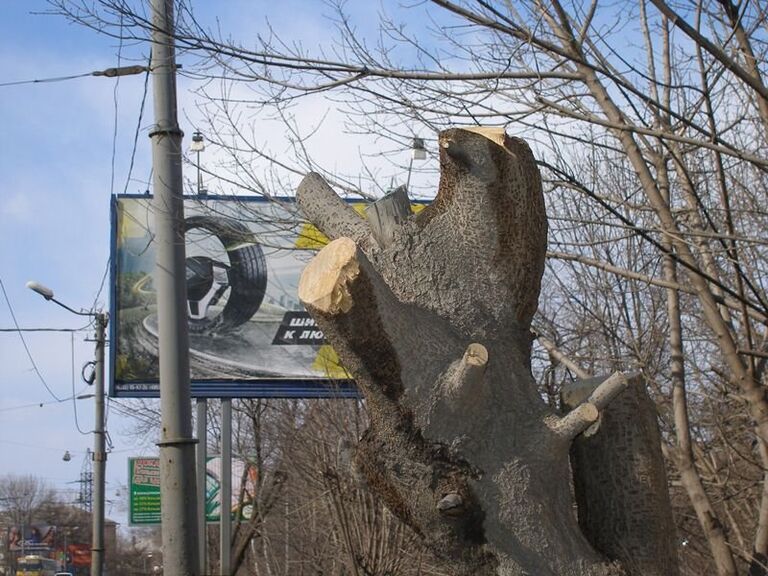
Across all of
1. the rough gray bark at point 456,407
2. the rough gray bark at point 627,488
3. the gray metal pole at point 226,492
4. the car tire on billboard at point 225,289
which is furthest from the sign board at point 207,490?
the rough gray bark at point 456,407

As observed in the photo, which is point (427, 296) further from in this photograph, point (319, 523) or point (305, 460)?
point (319, 523)

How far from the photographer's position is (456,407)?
140 inches

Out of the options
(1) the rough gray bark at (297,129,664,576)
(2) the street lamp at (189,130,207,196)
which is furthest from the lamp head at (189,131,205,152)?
(1) the rough gray bark at (297,129,664,576)

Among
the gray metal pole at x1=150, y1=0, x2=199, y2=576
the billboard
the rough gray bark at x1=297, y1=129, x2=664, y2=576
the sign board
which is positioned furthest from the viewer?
the sign board

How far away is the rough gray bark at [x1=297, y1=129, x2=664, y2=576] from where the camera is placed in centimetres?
352

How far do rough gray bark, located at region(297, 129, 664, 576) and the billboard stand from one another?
13277mm

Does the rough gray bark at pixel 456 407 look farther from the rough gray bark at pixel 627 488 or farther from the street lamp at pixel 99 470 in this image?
the street lamp at pixel 99 470

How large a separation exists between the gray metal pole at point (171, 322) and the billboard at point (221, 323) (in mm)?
10898

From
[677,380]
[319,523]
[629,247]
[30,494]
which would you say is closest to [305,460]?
[319,523]

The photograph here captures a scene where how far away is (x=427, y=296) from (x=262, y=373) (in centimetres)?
1411

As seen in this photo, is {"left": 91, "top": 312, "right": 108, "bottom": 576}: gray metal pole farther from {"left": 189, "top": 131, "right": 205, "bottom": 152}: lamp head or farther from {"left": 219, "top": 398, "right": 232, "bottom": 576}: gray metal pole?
{"left": 189, "top": 131, "right": 205, "bottom": 152}: lamp head

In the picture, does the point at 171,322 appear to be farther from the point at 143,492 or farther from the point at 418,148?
the point at 143,492

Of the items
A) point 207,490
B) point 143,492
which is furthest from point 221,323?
point 143,492

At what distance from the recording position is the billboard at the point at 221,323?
17.5 meters
